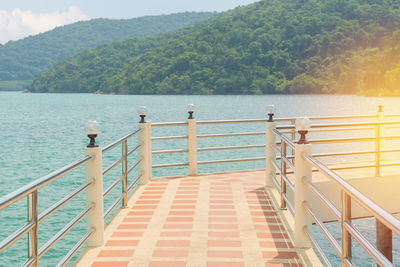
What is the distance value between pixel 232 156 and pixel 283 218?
92.6 feet

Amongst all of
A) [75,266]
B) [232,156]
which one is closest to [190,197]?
[75,266]

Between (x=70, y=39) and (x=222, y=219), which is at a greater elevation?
(x=70, y=39)

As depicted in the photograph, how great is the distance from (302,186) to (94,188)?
2084mm

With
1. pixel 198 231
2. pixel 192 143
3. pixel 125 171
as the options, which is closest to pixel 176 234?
pixel 198 231

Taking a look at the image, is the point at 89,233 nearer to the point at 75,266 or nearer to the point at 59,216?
the point at 75,266

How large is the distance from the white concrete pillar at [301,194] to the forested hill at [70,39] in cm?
15080

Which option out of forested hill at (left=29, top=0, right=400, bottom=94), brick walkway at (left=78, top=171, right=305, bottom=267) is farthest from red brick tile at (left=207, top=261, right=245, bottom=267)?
forested hill at (left=29, top=0, right=400, bottom=94)

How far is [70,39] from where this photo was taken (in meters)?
152

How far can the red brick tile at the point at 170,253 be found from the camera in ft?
15.0

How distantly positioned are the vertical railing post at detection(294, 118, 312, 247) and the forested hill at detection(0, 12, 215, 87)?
151 meters

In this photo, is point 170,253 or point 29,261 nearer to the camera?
point 29,261

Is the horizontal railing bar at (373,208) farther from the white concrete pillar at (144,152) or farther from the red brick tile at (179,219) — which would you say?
the white concrete pillar at (144,152)

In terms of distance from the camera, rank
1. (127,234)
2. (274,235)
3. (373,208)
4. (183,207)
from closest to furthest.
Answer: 1. (373,208)
2. (274,235)
3. (127,234)
4. (183,207)

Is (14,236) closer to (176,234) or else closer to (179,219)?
(176,234)
